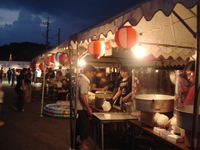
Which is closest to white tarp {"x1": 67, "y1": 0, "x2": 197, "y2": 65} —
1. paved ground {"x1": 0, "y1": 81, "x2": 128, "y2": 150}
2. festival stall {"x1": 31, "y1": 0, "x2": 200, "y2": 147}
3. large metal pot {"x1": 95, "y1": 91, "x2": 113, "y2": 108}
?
festival stall {"x1": 31, "y1": 0, "x2": 200, "y2": 147}

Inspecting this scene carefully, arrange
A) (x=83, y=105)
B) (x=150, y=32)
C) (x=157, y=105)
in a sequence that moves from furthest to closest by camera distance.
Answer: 1. (x=150, y=32)
2. (x=83, y=105)
3. (x=157, y=105)

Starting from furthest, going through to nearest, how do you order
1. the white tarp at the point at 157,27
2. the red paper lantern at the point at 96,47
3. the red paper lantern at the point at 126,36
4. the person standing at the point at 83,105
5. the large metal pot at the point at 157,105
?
the red paper lantern at the point at 96,47 < the person standing at the point at 83,105 < the red paper lantern at the point at 126,36 < the large metal pot at the point at 157,105 < the white tarp at the point at 157,27

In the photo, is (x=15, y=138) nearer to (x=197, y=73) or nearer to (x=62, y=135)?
(x=62, y=135)

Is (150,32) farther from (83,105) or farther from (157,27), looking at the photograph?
(83,105)

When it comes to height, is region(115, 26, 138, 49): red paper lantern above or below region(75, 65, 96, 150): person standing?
above

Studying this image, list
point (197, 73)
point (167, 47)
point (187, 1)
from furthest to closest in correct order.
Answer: point (167, 47) → point (187, 1) → point (197, 73)

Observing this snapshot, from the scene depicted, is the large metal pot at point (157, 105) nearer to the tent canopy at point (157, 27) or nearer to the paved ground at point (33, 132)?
the tent canopy at point (157, 27)

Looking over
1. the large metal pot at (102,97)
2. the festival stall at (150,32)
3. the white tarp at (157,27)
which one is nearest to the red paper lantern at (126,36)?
the festival stall at (150,32)

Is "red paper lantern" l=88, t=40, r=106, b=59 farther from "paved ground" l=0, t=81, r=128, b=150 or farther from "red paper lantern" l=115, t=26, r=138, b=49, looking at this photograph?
"paved ground" l=0, t=81, r=128, b=150

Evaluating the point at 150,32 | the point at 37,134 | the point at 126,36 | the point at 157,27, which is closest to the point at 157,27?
the point at 157,27

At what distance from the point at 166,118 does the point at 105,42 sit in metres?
3.40

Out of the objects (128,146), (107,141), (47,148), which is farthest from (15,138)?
(128,146)

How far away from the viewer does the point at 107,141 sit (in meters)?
5.89

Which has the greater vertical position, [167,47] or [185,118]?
[167,47]
